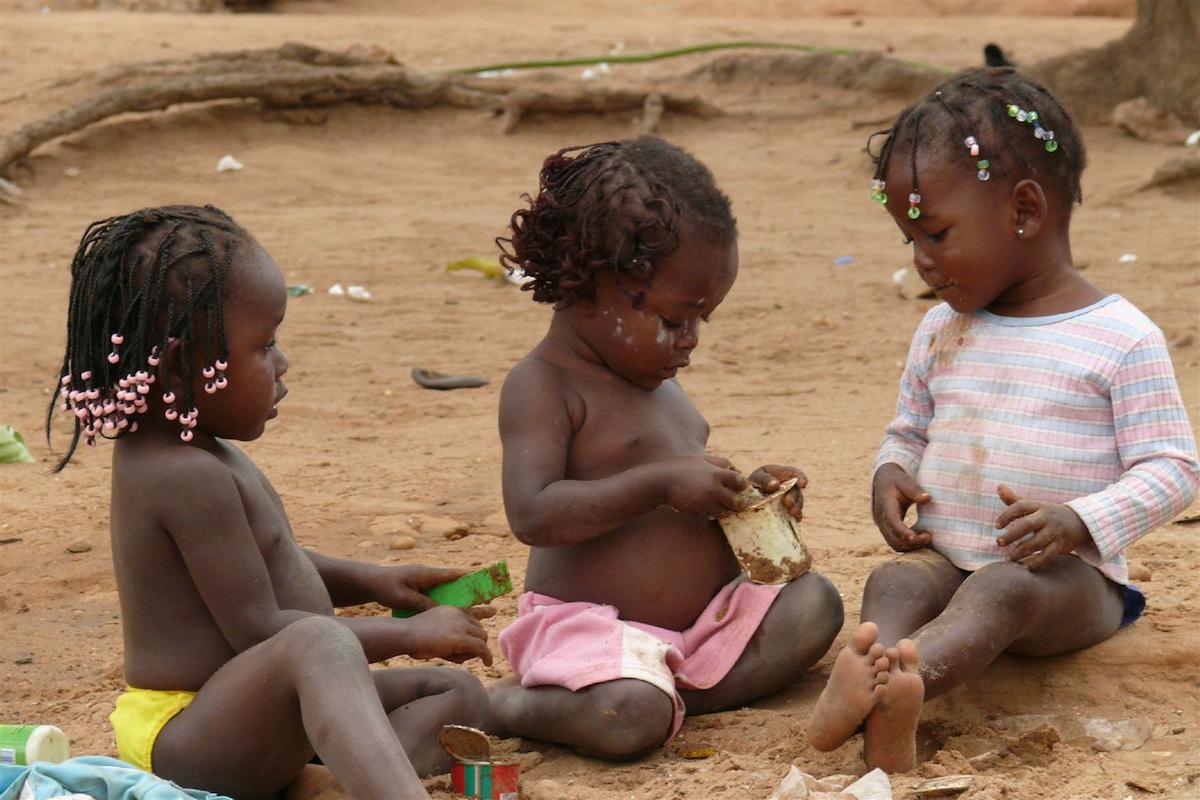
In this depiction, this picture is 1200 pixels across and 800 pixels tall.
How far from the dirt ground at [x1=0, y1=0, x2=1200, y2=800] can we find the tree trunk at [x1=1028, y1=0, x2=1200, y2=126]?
0.31 metres

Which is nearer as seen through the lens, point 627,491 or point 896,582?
point 627,491

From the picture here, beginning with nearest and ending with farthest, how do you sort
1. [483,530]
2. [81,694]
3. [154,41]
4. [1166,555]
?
[81,694]
[1166,555]
[483,530]
[154,41]

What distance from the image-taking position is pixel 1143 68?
10625 mm

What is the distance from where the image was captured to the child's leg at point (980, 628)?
2861mm

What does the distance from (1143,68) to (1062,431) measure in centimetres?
819

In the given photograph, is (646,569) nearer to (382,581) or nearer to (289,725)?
(382,581)

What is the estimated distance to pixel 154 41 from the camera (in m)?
13.0

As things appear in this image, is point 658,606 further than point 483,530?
No

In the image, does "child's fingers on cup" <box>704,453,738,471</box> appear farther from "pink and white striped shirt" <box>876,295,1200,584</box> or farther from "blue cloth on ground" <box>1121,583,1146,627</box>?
"blue cloth on ground" <box>1121,583,1146,627</box>

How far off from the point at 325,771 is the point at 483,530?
5.37 ft

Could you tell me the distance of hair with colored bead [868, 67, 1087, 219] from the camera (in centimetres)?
327

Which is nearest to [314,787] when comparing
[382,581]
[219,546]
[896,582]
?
[382,581]

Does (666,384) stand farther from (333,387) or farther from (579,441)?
(333,387)

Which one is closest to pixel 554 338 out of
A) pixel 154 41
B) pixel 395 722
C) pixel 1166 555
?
pixel 395 722
